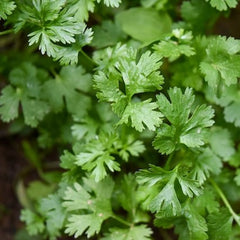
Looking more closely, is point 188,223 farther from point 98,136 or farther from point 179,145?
point 98,136

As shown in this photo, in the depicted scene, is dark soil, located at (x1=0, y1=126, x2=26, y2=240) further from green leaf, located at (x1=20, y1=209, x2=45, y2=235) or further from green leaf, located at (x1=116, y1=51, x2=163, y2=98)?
green leaf, located at (x1=116, y1=51, x2=163, y2=98)

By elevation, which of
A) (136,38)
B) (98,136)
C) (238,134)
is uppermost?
(136,38)

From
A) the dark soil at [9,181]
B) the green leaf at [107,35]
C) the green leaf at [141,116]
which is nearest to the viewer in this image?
the green leaf at [141,116]

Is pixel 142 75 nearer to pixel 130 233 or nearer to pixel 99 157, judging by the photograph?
pixel 99 157

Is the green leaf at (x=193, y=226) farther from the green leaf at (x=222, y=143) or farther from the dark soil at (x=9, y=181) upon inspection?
the dark soil at (x=9, y=181)

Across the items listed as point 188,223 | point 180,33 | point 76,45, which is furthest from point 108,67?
point 188,223

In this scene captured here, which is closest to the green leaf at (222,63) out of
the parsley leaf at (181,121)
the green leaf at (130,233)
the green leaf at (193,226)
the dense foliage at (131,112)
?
the dense foliage at (131,112)

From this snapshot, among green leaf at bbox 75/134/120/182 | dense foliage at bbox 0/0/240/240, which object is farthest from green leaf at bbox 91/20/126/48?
green leaf at bbox 75/134/120/182
